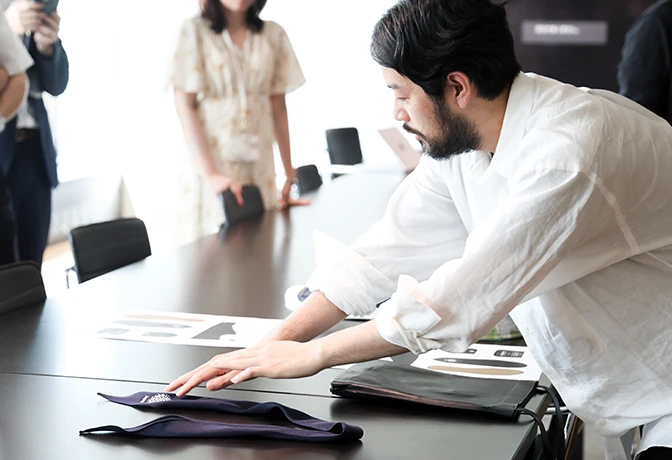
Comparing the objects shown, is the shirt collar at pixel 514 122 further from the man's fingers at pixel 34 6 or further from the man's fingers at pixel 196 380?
the man's fingers at pixel 34 6

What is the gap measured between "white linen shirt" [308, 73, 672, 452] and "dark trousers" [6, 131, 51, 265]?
9.95ft

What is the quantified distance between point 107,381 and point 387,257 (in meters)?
0.59

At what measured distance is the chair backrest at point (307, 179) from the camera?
4.83m

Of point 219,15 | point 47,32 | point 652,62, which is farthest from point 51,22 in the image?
point 652,62

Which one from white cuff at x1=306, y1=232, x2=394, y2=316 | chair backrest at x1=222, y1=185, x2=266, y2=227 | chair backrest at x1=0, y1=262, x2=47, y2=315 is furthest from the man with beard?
chair backrest at x1=222, y1=185, x2=266, y2=227

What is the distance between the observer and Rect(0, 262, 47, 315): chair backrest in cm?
226

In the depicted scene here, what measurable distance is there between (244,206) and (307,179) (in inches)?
46.4

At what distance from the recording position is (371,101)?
28.3ft

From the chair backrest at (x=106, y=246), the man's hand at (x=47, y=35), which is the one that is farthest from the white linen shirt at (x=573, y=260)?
the man's hand at (x=47, y=35)

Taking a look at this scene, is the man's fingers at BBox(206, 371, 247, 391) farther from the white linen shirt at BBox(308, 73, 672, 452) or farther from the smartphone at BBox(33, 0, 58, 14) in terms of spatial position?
the smartphone at BBox(33, 0, 58, 14)

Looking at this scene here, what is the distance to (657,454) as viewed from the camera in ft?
5.04

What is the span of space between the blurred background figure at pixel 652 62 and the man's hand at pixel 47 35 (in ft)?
8.46

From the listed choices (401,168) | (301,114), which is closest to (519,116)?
(401,168)

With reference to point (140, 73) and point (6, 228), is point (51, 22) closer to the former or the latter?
point (6, 228)
